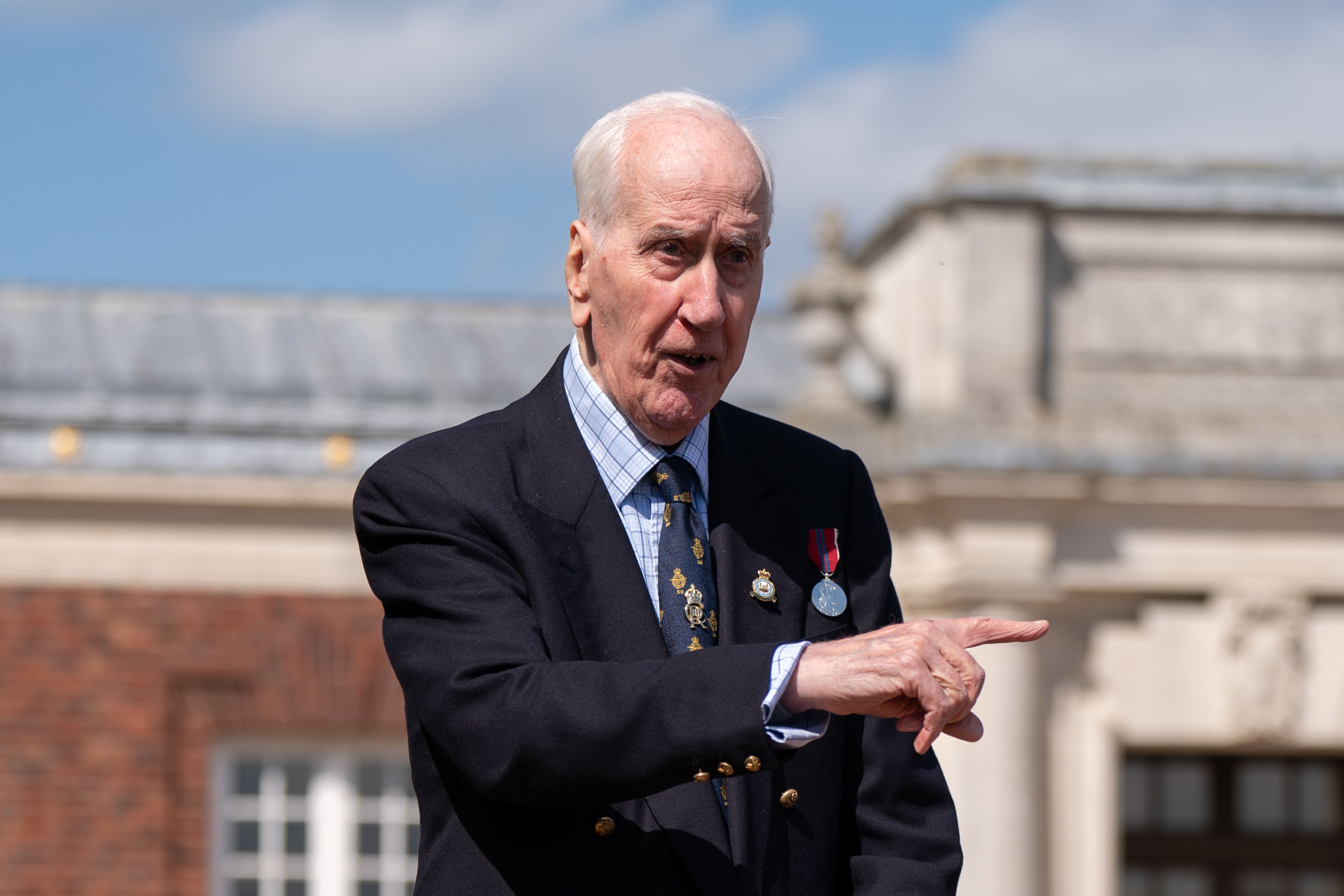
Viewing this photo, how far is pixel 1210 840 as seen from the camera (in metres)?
9.51

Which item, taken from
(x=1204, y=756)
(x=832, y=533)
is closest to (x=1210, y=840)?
(x=1204, y=756)

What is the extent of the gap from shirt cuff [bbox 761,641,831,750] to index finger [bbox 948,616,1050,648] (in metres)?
0.14

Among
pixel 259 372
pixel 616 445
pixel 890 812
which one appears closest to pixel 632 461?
pixel 616 445

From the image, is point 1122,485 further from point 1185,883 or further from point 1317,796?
point 1185,883

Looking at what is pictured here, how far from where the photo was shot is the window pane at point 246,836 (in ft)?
28.5

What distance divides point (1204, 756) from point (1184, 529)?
138 cm

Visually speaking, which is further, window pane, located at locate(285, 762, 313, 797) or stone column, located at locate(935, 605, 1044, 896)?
window pane, located at locate(285, 762, 313, 797)

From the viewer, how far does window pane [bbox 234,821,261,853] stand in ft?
28.5

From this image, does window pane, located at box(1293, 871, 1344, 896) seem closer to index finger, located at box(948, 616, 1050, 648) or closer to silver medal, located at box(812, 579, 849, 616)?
silver medal, located at box(812, 579, 849, 616)

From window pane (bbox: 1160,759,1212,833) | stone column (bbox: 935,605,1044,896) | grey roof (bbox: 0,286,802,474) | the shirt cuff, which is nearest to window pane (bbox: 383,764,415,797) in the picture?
grey roof (bbox: 0,286,802,474)

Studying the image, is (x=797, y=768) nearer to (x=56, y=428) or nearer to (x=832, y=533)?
(x=832, y=533)

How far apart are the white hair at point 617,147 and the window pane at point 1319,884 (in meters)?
8.63

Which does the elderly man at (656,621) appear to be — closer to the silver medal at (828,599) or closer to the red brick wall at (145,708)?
the silver medal at (828,599)

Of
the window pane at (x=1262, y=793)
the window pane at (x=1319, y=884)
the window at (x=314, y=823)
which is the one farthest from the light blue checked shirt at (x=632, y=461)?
the window pane at (x=1319, y=884)
